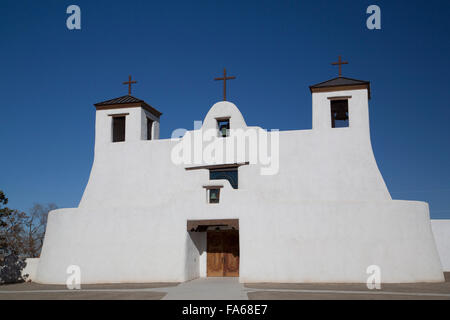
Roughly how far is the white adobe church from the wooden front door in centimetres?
5

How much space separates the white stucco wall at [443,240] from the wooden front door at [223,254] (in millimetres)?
12769

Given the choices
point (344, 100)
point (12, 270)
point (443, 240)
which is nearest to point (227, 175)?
point (344, 100)

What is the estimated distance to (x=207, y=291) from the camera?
16344mm

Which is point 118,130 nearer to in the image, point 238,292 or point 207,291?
point 207,291

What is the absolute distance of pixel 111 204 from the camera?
947 inches

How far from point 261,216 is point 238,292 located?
451cm

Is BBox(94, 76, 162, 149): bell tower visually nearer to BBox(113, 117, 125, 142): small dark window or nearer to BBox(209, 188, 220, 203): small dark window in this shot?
BBox(113, 117, 125, 142): small dark window

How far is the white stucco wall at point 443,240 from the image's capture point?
2669 centimetres

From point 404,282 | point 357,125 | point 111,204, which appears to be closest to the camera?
point 404,282

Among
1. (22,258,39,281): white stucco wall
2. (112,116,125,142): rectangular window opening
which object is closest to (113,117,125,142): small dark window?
(112,116,125,142): rectangular window opening
